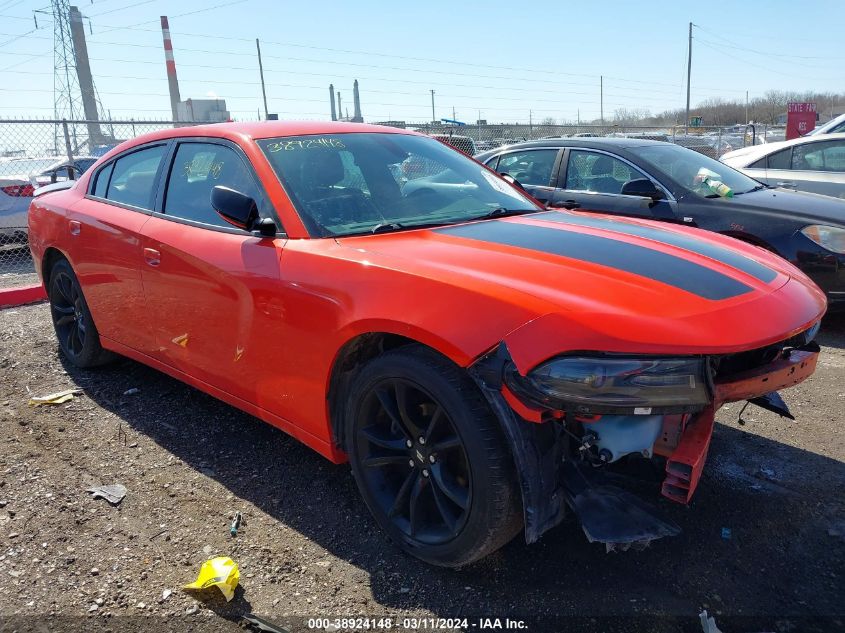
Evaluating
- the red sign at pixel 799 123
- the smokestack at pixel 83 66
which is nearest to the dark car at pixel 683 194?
the red sign at pixel 799 123

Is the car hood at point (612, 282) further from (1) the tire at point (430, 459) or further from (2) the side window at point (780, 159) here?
(2) the side window at point (780, 159)

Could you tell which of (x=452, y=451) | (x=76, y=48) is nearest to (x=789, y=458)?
(x=452, y=451)

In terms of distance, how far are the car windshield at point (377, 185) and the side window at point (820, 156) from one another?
5.45m

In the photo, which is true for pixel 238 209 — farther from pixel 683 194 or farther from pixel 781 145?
pixel 781 145

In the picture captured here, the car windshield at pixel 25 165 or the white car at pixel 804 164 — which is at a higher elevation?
the car windshield at pixel 25 165

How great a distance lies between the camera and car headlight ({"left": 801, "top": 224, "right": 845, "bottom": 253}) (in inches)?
193

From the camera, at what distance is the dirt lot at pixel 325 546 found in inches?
88.0

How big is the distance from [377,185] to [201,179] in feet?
3.17

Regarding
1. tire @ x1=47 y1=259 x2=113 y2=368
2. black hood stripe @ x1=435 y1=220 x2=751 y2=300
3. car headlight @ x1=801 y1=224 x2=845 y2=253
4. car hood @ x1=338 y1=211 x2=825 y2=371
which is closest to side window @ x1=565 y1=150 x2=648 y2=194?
car headlight @ x1=801 y1=224 x2=845 y2=253

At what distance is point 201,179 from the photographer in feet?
11.2

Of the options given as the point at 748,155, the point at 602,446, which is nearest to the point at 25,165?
the point at 748,155

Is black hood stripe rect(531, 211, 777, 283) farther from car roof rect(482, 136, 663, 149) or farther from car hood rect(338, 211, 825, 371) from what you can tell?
car roof rect(482, 136, 663, 149)

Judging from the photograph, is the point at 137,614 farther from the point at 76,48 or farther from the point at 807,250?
the point at 76,48

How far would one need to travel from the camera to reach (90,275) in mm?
4031
